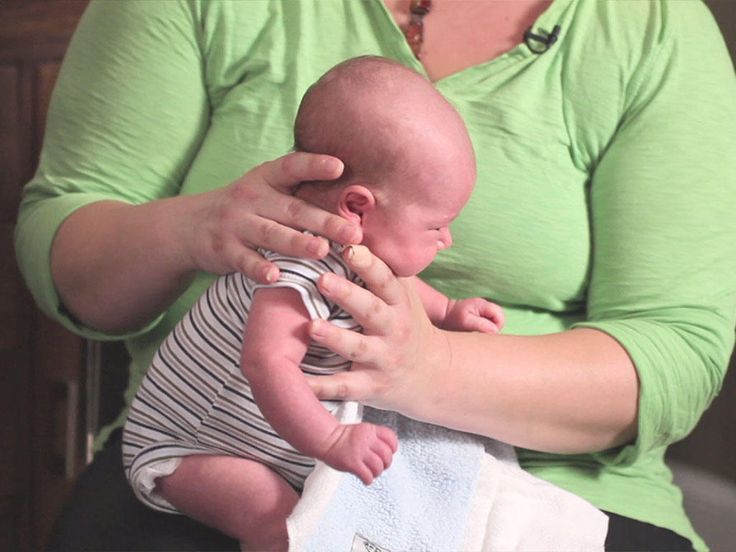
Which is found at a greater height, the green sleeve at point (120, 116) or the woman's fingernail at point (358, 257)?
the woman's fingernail at point (358, 257)

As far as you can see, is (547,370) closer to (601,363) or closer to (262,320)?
(601,363)

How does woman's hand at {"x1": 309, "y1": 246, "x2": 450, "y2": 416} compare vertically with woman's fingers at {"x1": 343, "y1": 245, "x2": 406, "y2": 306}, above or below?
below

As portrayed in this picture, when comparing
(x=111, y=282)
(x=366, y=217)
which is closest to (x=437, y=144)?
(x=366, y=217)

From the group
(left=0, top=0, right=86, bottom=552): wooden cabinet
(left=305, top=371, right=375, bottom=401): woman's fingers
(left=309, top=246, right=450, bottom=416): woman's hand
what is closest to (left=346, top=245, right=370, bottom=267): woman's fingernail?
(left=309, top=246, right=450, bottom=416): woman's hand

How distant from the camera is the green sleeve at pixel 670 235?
1008mm

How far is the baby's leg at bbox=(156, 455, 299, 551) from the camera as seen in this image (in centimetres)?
85

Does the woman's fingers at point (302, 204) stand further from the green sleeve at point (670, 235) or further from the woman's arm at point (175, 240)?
the green sleeve at point (670, 235)

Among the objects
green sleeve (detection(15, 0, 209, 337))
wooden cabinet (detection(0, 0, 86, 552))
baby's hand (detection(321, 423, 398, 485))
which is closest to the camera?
baby's hand (detection(321, 423, 398, 485))

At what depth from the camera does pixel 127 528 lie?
0.94m

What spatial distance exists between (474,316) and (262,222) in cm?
27

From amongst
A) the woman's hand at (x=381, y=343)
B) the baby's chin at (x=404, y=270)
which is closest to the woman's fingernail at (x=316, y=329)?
the woman's hand at (x=381, y=343)

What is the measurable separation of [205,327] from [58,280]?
0.29m

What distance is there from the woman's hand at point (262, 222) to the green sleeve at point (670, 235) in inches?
14.7

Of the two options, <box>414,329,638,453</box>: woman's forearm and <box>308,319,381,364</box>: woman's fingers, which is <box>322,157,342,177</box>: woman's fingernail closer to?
<box>308,319,381,364</box>: woman's fingers
